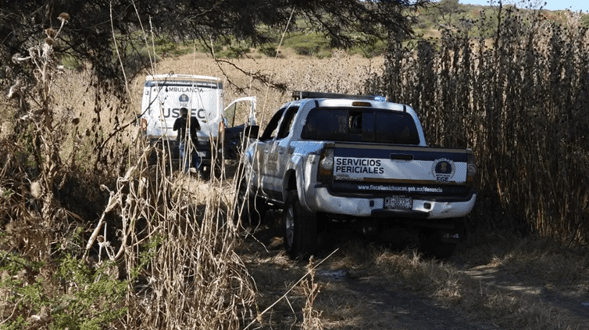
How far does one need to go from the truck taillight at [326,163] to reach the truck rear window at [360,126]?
1.34m

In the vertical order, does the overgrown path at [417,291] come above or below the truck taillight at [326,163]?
below

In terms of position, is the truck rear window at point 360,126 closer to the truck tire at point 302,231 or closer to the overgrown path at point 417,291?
the truck tire at point 302,231

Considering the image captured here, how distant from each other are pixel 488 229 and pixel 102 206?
4821 mm

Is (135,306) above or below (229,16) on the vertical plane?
below

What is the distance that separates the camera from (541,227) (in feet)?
38.1

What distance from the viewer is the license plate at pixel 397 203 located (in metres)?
10.3

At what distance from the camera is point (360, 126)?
38.1 ft

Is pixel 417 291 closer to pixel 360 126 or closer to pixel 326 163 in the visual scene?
pixel 326 163

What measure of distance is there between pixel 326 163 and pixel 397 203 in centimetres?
89

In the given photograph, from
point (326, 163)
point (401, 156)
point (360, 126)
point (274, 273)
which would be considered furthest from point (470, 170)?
point (274, 273)

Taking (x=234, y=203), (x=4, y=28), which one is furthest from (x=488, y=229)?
(x=234, y=203)

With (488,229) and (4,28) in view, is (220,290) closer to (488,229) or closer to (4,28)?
(4,28)

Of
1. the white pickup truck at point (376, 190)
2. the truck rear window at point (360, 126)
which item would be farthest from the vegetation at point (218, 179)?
the truck rear window at point (360, 126)

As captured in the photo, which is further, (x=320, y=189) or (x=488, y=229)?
(x=488, y=229)
